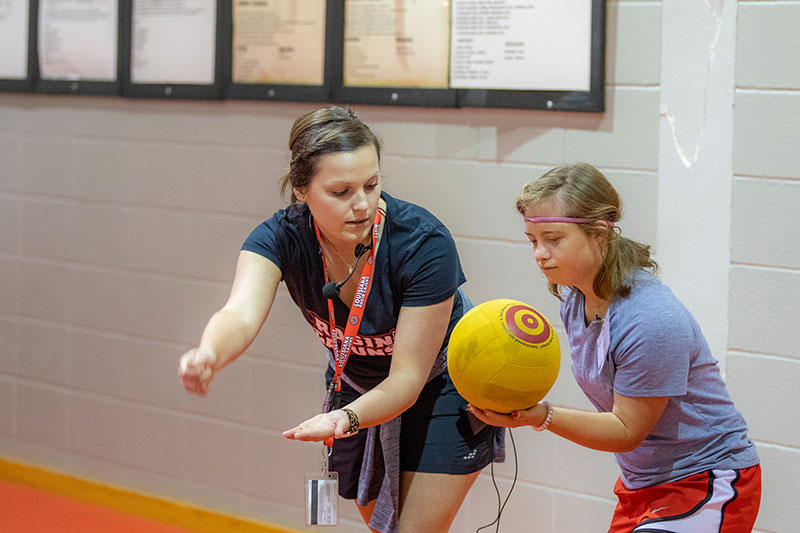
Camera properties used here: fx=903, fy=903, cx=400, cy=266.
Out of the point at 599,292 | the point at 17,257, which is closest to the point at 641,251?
the point at 599,292

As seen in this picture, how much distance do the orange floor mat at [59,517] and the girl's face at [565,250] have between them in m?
2.48

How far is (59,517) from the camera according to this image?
154 inches

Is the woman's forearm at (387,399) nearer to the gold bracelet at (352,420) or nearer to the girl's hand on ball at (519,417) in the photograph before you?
the gold bracelet at (352,420)

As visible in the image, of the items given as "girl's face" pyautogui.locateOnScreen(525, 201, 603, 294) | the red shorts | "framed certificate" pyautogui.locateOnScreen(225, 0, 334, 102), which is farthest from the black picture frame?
the red shorts

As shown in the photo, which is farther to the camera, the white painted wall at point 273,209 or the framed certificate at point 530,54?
the framed certificate at point 530,54

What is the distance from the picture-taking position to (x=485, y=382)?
1.85 m

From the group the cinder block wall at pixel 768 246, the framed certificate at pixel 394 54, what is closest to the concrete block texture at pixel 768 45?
the cinder block wall at pixel 768 246

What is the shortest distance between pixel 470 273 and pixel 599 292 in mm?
1179

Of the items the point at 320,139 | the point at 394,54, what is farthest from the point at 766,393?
the point at 394,54

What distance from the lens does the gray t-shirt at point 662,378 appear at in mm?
1880

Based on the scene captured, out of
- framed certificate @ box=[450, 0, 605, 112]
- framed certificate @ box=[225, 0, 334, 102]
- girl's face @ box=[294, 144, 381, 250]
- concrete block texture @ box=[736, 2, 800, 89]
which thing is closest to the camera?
girl's face @ box=[294, 144, 381, 250]

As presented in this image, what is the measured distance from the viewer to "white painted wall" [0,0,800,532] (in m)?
2.65

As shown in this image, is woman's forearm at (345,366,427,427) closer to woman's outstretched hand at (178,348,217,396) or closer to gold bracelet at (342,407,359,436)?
gold bracelet at (342,407,359,436)

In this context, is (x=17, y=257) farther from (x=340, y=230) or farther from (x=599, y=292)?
(x=599, y=292)
